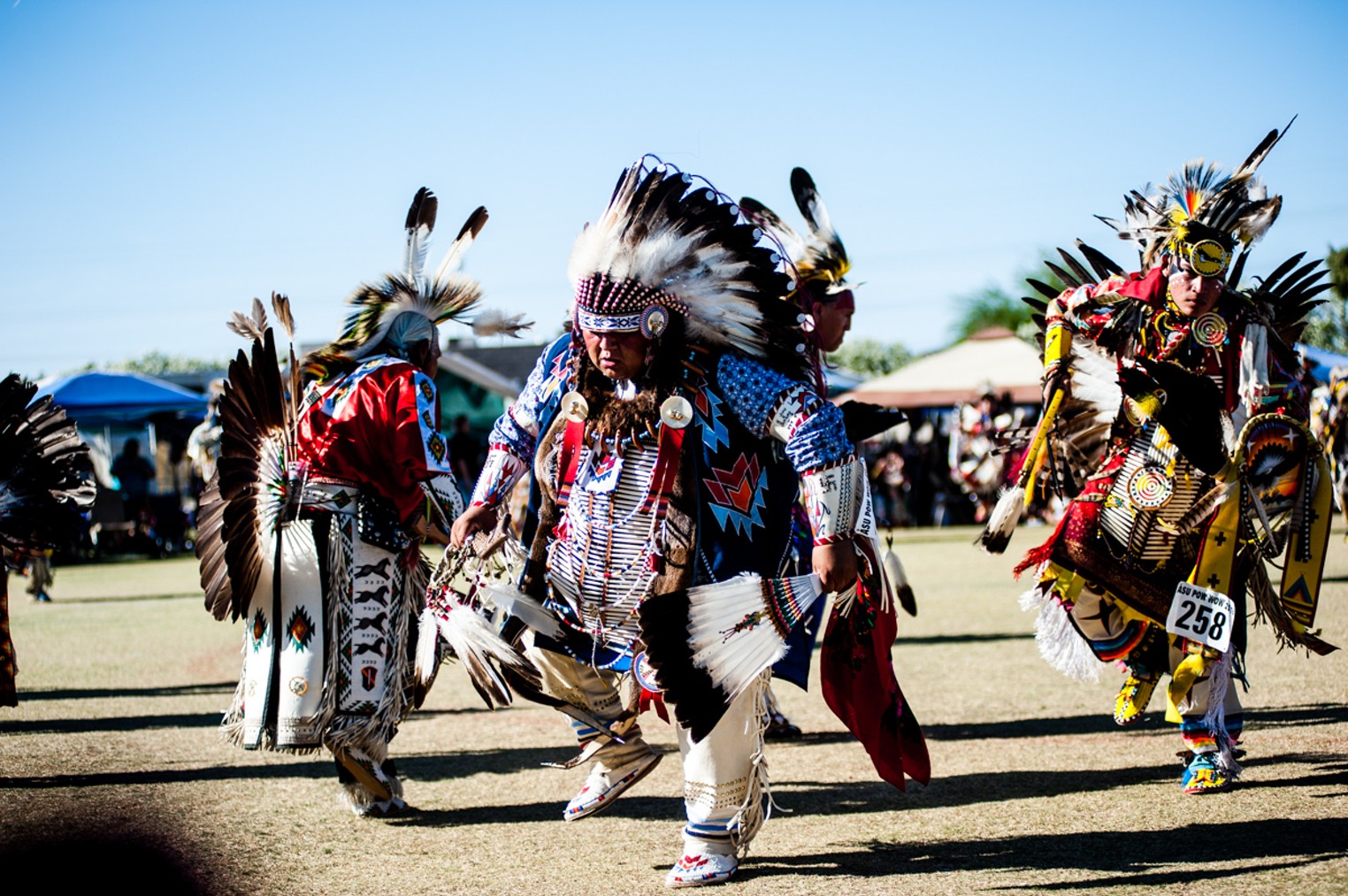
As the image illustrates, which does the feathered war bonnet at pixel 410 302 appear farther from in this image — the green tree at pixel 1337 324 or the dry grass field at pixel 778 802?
the green tree at pixel 1337 324

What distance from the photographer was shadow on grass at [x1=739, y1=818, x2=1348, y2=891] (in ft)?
11.3

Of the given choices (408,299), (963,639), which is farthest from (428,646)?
(963,639)

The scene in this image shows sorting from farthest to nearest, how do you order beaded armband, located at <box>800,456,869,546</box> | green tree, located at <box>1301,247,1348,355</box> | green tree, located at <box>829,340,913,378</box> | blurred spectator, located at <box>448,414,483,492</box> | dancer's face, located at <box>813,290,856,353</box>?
green tree, located at <box>829,340,913,378</box> < green tree, located at <box>1301,247,1348,355</box> < blurred spectator, located at <box>448,414,483,492</box> < dancer's face, located at <box>813,290,856,353</box> < beaded armband, located at <box>800,456,869,546</box>

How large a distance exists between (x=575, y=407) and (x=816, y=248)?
2.18 m

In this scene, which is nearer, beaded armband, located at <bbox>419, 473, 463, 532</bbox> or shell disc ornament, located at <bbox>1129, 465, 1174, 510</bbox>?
beaded armband, located at <bbox>419, 473, 463, 532</bbox>

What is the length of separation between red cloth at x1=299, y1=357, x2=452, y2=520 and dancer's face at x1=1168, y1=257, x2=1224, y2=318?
2.54 m

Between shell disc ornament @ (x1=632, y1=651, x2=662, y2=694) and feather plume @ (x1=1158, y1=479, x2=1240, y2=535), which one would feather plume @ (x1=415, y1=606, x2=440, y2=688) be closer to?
shell disc ornament @ (x1=632, y1=651, x2=662, y2=694)

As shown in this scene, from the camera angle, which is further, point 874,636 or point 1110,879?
point 874,636

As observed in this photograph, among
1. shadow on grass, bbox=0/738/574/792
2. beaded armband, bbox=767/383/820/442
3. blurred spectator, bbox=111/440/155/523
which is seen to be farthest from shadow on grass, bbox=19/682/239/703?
blurred spectator, bbox=111/440/155/523

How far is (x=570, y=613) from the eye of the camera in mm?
3742

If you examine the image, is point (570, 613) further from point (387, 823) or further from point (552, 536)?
point (387, 823)

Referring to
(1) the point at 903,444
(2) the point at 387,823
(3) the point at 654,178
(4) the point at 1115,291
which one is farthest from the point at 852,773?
(1) the point at 903,444

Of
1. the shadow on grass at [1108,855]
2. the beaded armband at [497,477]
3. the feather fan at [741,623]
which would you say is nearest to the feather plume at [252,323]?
the beaded armband at [497,477]

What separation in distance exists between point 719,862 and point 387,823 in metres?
1.31
